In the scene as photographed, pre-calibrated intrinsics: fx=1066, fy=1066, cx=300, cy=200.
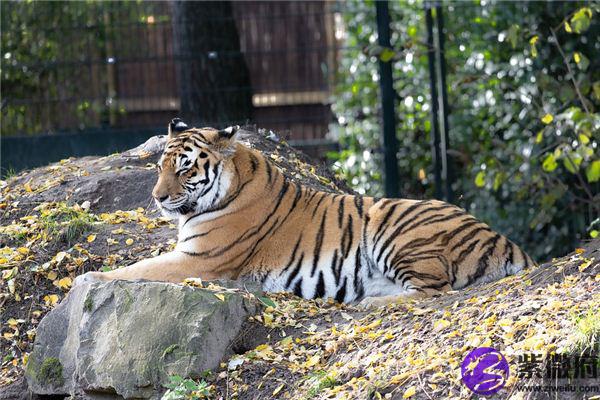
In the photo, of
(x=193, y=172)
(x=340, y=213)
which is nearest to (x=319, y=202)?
(x=340, y=213)

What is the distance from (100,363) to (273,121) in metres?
5.78

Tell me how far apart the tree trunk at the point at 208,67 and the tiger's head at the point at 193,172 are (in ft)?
14.0

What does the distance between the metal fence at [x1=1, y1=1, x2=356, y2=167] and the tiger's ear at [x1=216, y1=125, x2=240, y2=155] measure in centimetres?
408

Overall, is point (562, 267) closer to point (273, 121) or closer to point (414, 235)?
point (414, 235)

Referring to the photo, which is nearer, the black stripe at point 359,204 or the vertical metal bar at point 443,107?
the black stripe at point 359,204

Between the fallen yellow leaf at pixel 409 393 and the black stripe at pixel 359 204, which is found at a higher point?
the black stripe at pixel 359 204

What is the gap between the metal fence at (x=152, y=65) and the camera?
36.4 ft

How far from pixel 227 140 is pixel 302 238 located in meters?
0.79

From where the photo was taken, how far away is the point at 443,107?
34.5ft

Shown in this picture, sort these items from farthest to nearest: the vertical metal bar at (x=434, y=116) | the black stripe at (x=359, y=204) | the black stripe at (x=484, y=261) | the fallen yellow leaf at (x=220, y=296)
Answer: the vertical metal bar at (x=434, y=116) < the black stripe at (x=359, y=204) < the black stripe at (x=484, y=261) < the fallen yellow leaf at (x=220, y=296)

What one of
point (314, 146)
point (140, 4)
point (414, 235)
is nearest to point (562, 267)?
point (414, 235)

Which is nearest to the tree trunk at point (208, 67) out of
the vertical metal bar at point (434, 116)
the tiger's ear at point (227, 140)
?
the vertical metal bar at point (434, 116)

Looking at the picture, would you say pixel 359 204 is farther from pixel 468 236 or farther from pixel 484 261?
pixel 484 261

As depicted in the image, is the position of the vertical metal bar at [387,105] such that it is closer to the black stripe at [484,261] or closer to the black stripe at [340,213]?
the black stripe at [340,213]
